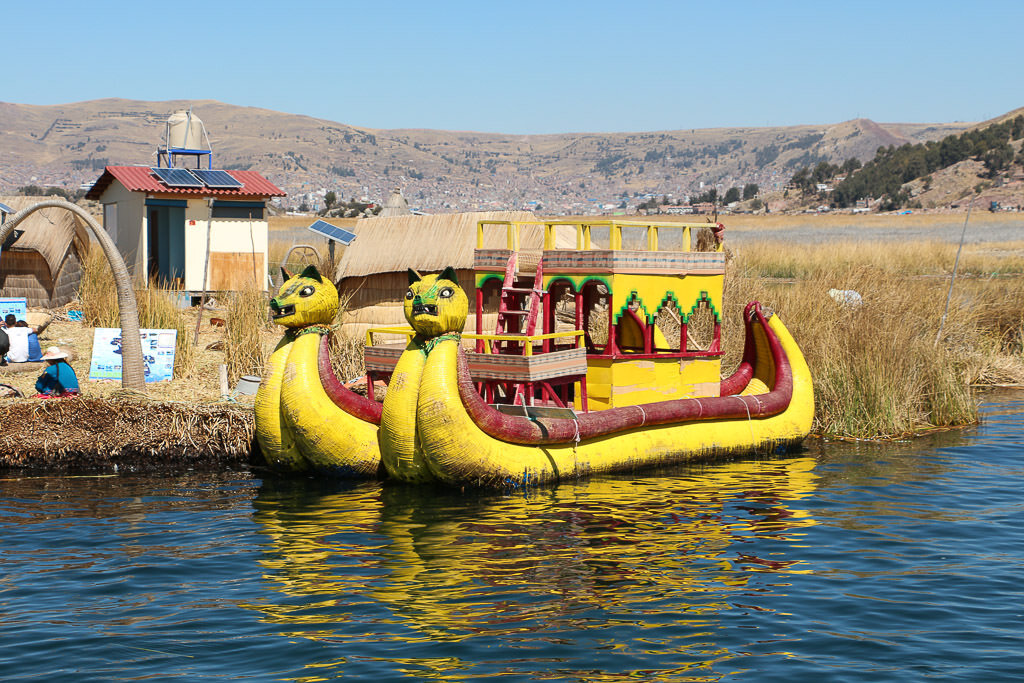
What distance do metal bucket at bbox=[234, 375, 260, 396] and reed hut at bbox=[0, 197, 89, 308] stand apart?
1092 centimetres

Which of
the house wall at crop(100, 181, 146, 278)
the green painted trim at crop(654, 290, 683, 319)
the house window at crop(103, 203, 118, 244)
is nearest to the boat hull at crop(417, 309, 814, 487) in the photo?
the green painted trim at crop(654, 290, 683, 319)

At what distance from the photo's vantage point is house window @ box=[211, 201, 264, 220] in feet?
90.5

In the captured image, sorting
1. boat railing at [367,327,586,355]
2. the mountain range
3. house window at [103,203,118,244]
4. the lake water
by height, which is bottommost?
the lake water

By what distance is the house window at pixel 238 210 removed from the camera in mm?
27594

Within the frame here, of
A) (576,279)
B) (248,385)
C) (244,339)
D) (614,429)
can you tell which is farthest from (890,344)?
(244,339)

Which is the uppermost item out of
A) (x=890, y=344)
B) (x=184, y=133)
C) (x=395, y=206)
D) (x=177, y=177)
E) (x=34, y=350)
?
(x=184, y=133)

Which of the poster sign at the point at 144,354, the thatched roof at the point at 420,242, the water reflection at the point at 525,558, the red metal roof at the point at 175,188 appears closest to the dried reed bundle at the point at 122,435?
the water reflection at the point at 525,558

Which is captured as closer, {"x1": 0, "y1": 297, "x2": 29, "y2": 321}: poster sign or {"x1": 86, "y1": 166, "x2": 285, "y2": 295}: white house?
{"x1": 0, "y1": 297, "x2": 29, "y2": 321}: poster sign

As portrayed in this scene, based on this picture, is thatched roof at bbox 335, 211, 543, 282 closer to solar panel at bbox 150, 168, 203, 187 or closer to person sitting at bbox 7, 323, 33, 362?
solar panel at bbox 150, 168, 203, 187

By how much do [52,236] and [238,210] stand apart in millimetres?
4480

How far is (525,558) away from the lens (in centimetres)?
1031

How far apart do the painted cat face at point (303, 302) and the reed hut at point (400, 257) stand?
22.7 ft

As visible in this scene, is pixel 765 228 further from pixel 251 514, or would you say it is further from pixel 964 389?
pixel 251 514

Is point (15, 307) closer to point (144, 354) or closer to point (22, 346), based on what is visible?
point (22, 346)
